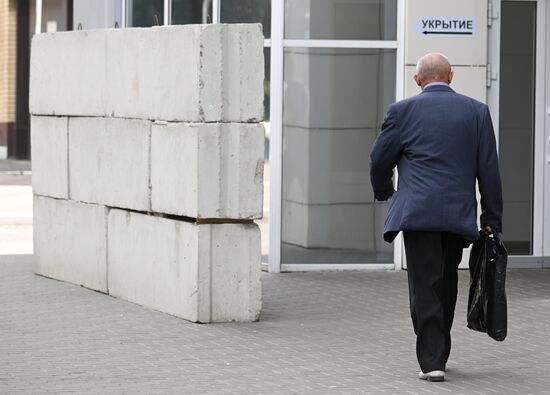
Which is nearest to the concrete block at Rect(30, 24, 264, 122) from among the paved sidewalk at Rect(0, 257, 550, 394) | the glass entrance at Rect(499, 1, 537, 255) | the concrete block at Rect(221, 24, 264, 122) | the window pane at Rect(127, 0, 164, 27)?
the concrete block at Rect(221, 24, 264, 122)

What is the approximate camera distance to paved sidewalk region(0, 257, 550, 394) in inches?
330

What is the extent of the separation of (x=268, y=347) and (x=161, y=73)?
2.57m

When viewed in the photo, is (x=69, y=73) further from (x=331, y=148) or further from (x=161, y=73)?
(x=331, y=148)

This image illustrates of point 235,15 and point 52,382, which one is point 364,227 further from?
point 52,382

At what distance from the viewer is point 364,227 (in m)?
14.2

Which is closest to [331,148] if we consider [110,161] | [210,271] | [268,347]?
[110,161]

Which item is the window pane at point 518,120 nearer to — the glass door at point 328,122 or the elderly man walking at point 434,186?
the glass door at point 328,122

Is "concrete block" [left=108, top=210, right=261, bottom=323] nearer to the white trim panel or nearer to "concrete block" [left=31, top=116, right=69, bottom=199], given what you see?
"concrete block" [left=31, top=116, right=69, bottom=199]

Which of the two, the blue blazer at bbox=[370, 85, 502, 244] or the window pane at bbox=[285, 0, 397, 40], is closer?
the blue blazer at bbox=[370, 85, 502, 244]

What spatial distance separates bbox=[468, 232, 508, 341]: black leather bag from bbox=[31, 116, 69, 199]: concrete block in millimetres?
5594

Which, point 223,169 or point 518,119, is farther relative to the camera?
point 518,119

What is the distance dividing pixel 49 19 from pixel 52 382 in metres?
27.3

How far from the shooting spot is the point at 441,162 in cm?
843

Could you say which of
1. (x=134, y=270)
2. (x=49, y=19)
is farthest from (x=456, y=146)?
(x=49, y=19)
